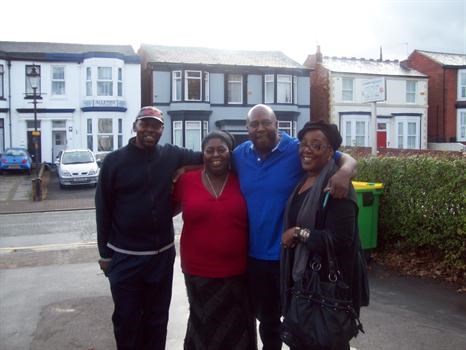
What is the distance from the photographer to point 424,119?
110 ft

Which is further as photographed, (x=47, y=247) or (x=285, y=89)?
(x=285, y=89)

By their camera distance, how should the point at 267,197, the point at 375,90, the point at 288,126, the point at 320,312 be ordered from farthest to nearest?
the point at 288,126 < the point at 375,90 < the point at 267,197 < the point at 320,312

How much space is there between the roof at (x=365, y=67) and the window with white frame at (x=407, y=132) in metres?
3.23

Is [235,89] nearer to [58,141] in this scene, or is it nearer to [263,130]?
[58,141]

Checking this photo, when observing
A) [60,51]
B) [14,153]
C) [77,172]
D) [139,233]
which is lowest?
[77,172]

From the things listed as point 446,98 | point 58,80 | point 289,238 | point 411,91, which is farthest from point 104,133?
point 289,238

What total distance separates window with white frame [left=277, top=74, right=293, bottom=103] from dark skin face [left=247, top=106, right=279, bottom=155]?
27.4 m

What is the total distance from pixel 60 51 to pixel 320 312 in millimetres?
28849

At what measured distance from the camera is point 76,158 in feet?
68.7

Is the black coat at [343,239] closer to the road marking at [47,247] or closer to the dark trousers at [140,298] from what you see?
the dark trousers at [140,298]

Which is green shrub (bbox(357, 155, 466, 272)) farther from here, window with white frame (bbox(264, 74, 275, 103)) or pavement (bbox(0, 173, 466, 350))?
window with white frame (bbox(264, 74, 275, 103))

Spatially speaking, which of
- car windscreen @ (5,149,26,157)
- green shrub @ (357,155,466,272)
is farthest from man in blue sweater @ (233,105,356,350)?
car windscreen @ (5,149,26,157)

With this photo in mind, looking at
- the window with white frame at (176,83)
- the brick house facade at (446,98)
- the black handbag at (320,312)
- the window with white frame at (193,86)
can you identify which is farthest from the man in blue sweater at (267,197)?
the brick house facade at (446,98)

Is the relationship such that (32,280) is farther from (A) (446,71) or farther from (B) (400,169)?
(A) (446,71)
